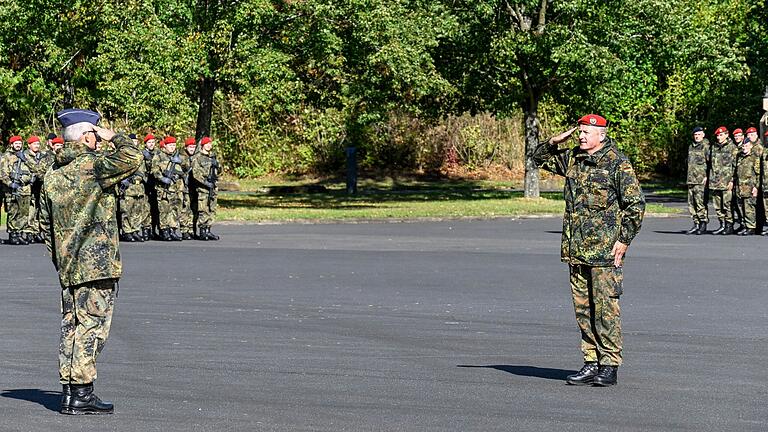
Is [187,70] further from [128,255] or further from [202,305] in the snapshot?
[202,305]

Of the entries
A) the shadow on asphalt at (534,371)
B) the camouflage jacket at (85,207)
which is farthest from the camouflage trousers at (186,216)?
the camouflage jacket at (85,207)

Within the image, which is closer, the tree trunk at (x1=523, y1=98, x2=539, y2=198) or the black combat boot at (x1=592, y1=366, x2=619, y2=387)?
the black combat boot at (x1=592, y1=366, x2=619, y2=387)

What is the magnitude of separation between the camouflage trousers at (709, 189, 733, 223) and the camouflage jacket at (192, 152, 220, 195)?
9.37 m

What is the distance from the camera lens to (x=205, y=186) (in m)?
25.6

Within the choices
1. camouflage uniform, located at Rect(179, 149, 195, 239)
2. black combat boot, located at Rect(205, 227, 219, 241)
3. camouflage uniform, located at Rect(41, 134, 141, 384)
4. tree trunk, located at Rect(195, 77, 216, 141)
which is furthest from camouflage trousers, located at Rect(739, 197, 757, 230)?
camouflage uniform, located at Rect(41, 134, 141, 384)

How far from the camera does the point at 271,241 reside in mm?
24016

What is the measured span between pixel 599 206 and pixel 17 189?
16501 mm

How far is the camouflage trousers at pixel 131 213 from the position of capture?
24.5m

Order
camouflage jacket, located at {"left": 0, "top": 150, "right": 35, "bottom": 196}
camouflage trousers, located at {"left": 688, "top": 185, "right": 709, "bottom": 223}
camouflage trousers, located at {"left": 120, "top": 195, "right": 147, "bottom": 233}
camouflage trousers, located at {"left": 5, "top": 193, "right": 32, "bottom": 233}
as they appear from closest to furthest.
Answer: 1. camouflage trousers, located at {"left": 5, "top": 193, "right": 32, "bottom": 233}
2. camouflage jacket, located at {"left": 0, "top": 150, "right": 35, "bottom": 196}
3. camouflage trousers, located at {"left": 120, "top": 195, "right": 147, "bottom": 233}
4. camouflage trousers, located at {"left": 688, "top": 185, "right": 709, "bottom": 223}

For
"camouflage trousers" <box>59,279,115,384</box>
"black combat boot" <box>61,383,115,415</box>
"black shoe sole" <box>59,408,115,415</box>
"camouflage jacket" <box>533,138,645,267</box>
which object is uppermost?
"camouflage jacket" <box>533,138,645,267</box>

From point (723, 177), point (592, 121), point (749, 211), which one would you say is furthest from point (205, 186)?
point (592, 121)

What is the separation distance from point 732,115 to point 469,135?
32.4ft

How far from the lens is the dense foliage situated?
31766 mm

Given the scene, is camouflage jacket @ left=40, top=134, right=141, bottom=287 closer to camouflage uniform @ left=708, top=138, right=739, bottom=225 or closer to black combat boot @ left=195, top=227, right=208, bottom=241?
black combat boot @ left=195, top=227, right=208, bottom=241
